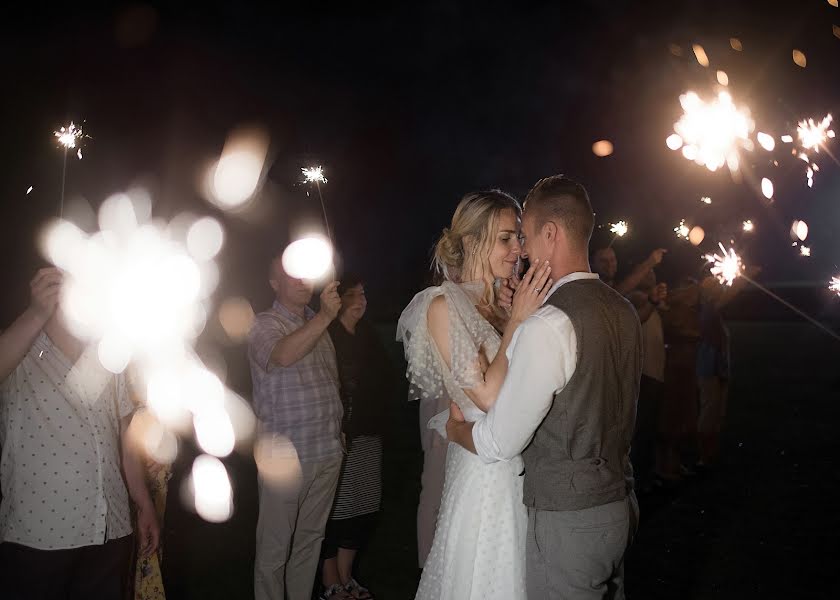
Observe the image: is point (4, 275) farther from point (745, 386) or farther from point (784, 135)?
point (745, 386)

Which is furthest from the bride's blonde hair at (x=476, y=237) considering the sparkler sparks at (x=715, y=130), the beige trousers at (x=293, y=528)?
the sparkler sparks at (x=715, y=130)

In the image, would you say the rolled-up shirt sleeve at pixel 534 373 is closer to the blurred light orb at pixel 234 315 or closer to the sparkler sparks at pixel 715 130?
the blurred light orb at pixel 234 315

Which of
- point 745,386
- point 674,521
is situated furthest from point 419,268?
point 745,386

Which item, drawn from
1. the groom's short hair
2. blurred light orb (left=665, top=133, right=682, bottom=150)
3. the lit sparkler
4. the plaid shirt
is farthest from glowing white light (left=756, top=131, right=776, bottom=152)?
the plaid shirt

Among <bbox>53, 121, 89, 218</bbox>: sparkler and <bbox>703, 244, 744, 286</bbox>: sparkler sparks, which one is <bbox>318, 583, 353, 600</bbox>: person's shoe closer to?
<bbox>53, 121, 89, 218</bbox>: sparkler

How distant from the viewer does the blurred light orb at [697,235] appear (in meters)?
8.08

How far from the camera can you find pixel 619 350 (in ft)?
8.93

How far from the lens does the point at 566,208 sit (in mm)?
2895

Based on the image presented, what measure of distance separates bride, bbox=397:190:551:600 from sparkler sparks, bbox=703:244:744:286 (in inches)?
203

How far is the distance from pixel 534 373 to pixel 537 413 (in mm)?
150

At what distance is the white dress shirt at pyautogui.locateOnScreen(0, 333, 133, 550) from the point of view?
286 cm

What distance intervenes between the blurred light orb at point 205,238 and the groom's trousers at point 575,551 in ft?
14.1

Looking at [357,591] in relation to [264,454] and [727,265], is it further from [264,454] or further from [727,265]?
[727,265]

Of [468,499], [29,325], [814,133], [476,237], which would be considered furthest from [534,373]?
[814,133]
